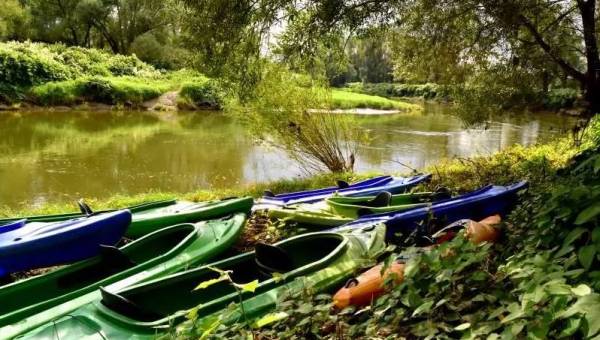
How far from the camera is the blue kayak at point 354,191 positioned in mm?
6386

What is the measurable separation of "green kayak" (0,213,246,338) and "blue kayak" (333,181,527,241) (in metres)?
1.16

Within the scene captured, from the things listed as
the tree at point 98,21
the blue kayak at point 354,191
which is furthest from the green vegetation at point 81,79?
the blue kayak at point 354,191

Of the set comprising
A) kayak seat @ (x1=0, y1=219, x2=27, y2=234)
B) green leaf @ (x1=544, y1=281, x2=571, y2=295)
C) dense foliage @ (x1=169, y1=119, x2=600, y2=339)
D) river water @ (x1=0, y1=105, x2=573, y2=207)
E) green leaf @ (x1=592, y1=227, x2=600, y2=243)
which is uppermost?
green leaf @ (x1=592, y1=227, x2=600, y2=243)

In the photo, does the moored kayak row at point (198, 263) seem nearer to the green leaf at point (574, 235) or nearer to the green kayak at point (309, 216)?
the green kayak at point (309, 216)

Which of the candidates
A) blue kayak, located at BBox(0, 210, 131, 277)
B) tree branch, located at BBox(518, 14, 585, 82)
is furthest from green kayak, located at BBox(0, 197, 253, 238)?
tree branch, located at BBox(518, 14, 585, 82)

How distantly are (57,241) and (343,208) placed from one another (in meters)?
2.91

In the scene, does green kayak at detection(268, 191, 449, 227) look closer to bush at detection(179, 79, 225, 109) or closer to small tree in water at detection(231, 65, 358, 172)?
small tree in water at detection(231, 65, 358, 172)

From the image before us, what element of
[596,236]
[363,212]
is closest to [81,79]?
[363,212]

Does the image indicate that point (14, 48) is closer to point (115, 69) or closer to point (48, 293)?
point (115, 69)

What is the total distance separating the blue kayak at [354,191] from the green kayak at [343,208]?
19.4 inches

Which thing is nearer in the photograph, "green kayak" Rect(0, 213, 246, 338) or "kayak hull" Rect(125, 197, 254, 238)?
"green kayak" Rect(0, 213, 246, 338)

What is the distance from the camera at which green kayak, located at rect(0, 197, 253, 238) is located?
5.13 m

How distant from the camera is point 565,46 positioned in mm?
8062

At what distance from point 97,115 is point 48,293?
69.7ft
